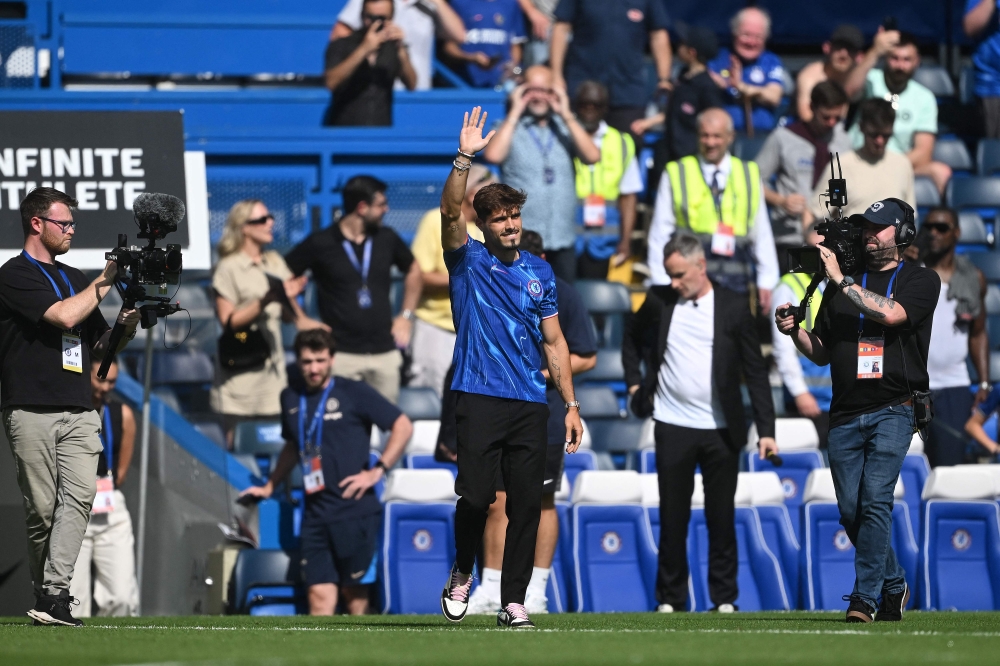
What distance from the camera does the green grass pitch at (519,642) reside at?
16.8 feet

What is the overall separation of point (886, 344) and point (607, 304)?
16.7 feet

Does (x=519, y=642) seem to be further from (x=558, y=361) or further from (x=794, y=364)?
(x=794, y=364)

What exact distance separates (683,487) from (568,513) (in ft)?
3.01

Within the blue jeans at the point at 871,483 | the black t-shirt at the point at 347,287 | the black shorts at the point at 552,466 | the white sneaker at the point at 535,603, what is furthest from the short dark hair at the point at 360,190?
the blue jeans at the point at 871,483

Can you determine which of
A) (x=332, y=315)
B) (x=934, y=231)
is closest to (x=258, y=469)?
(x=332, y=315)

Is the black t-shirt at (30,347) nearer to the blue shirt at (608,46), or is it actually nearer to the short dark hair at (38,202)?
the short dark hair at (38,202)

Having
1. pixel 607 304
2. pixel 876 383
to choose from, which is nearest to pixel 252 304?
pixel 607 304

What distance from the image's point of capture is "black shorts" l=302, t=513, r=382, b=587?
916cm

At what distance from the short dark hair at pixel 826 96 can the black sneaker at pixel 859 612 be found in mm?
6213

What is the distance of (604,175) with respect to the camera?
1252 centimetres

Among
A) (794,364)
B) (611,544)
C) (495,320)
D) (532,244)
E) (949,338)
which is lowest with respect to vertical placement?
(611,544)

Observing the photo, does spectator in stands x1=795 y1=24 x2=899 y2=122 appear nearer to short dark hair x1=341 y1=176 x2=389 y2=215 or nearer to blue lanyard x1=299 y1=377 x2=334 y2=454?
short dark hair x1=341 y1=176 x2=389 y2=215

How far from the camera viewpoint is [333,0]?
50.8ft

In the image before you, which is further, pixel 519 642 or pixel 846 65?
pixel 846 65
